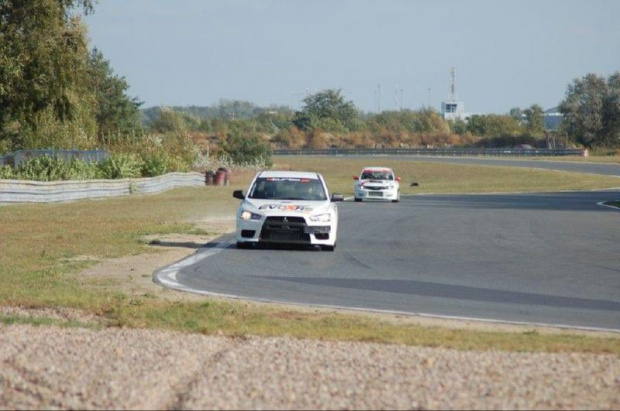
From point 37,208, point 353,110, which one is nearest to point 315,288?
point 37,208

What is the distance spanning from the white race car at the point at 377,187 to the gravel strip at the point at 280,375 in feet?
120

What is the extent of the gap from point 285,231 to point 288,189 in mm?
1536

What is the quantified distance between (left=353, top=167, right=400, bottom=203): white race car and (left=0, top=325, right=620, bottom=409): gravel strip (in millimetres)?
36624

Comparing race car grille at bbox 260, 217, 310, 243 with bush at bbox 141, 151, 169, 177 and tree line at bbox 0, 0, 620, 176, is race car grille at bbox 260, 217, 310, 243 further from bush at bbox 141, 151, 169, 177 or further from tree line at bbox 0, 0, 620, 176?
bush at bbox 141, 151, 169, 177

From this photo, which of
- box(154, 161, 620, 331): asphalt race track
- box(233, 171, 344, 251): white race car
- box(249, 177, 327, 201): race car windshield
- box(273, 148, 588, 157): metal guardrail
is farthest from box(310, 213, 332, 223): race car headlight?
box(273, 148, 588, 157): metal guardrail

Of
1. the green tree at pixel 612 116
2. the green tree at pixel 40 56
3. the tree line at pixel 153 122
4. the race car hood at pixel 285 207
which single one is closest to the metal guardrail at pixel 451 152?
the tree line at pixel 153 122

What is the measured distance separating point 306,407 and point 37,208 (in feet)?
98.8

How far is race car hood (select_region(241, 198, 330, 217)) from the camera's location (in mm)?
22625

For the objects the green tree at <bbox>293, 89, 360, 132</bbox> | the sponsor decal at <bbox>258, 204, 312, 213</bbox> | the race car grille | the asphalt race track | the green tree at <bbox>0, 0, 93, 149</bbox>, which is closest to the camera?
the asphalt race track

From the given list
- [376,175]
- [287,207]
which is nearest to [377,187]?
[376,175]

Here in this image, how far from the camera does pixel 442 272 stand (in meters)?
19.4

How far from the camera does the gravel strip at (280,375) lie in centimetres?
862

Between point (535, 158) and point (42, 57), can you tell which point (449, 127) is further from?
point (42, 57)

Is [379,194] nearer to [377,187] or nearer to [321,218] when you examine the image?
[377,187]
